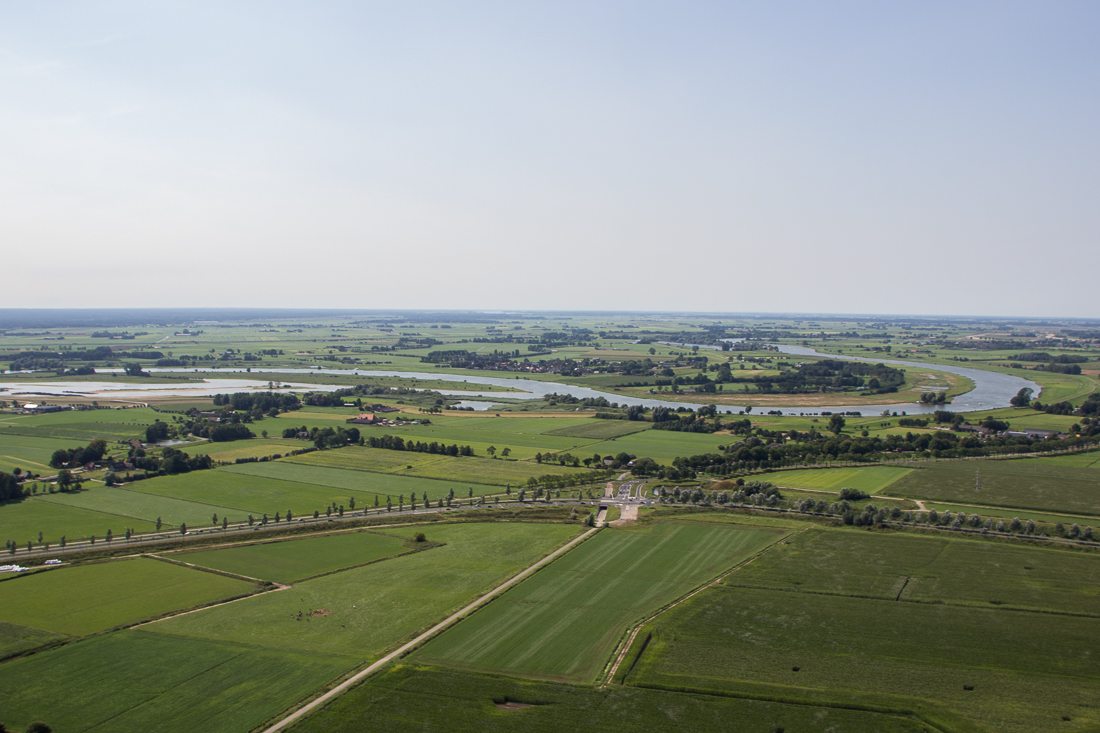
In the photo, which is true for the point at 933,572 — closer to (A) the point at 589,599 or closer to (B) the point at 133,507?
(A) the point at 589,599

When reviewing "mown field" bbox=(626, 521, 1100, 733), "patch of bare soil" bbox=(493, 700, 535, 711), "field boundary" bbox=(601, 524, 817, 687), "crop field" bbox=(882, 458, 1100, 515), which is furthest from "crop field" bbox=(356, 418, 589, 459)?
"patch of bare soil" bbox=(493, 700, 535, 711)

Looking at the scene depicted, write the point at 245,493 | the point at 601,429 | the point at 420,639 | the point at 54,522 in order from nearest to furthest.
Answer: the point at 420,639 < the point at 54,522 < the point at 245,493 < the point at 601,429

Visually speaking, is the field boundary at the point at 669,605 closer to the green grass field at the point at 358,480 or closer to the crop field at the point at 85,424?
the green grass field at the point at 358,480

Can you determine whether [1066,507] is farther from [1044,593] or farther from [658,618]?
[658,618]

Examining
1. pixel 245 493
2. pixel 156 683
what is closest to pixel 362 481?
pixel 245 493

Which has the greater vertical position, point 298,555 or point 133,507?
point 133,507

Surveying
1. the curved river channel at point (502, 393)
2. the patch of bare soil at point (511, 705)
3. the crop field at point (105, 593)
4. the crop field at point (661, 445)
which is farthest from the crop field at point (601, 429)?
the patch of bare soil at point (511, 705)

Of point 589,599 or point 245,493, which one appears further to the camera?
point 245,493
